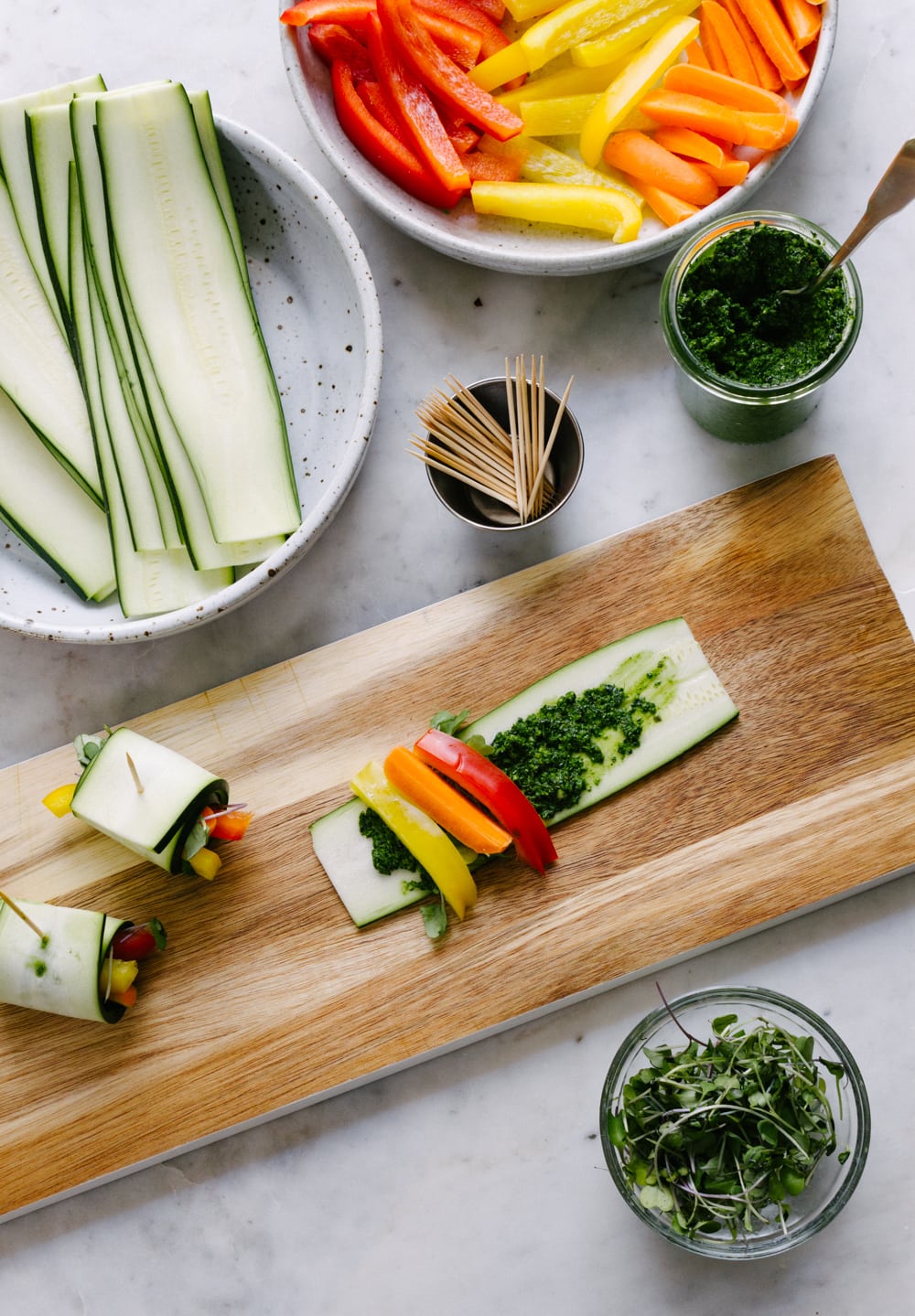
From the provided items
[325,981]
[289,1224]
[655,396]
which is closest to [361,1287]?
[289,1224]

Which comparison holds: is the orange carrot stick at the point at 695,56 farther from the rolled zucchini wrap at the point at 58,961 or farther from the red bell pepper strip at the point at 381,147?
the rolled zucchini wrap at the point at 58,961

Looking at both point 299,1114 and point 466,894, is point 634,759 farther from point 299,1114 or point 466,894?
point 299,1114

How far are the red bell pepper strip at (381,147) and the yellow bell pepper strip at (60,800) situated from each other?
138cm

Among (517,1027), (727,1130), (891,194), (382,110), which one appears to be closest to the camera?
(891,194)

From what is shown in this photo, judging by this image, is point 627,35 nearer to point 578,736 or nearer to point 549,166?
point 549,166

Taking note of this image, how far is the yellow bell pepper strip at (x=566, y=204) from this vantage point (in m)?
2.03

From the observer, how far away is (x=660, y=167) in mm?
2031

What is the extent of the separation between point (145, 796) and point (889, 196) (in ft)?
5.53

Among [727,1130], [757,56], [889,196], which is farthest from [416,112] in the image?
[727,1130]

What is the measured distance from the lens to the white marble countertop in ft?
7.18

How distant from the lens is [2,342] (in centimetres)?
215

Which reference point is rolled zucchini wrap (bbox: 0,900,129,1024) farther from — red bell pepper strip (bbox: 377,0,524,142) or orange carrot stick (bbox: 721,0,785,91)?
orange carrot stick (bbox: 721,0,785,91)

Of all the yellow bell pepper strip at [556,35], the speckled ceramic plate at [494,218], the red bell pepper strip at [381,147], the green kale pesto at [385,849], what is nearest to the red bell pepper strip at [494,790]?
the green kale pesto at [385,849]

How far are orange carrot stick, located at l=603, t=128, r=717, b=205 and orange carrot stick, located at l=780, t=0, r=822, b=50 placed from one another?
0.94 feet
